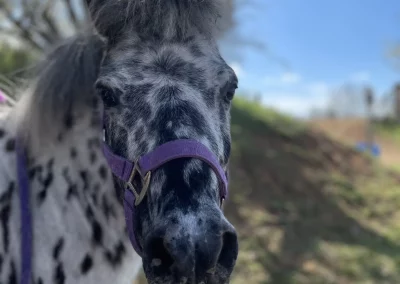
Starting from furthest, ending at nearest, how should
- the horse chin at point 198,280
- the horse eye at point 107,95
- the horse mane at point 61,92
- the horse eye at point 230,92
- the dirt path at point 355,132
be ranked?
1. the dirt path at point 355,132
2. the horse mane at point 61,92
3. the horse eye at point 230,92
4. the horse eye at point 107,95
5. the horse chin at point 198,280

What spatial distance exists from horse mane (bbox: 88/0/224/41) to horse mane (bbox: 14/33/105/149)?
0.68ft

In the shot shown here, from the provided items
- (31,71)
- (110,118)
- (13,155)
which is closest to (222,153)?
(110,118)

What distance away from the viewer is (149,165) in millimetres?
1494

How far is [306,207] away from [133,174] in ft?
19.5

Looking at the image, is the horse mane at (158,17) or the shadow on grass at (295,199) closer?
the horse mane at (158,17)

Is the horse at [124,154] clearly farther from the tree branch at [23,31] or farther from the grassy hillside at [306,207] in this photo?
the tree branch at [23,31]

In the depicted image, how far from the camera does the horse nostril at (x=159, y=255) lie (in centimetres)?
137

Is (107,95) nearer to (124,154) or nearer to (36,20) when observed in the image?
A: (124,154)

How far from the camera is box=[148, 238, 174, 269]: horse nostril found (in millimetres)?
1370

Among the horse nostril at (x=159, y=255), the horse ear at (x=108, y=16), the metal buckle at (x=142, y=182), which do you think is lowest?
the horse nostril at (x=159, y=255)

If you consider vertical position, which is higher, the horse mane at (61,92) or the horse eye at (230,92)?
the horse eye at (230,92)

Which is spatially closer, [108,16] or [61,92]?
[108,16]

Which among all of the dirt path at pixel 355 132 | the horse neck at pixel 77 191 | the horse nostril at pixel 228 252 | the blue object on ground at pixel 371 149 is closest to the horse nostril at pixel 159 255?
the horse nostril at pixel 228 252

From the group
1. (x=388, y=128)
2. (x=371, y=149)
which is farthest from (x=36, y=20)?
(x=388, y=128)
